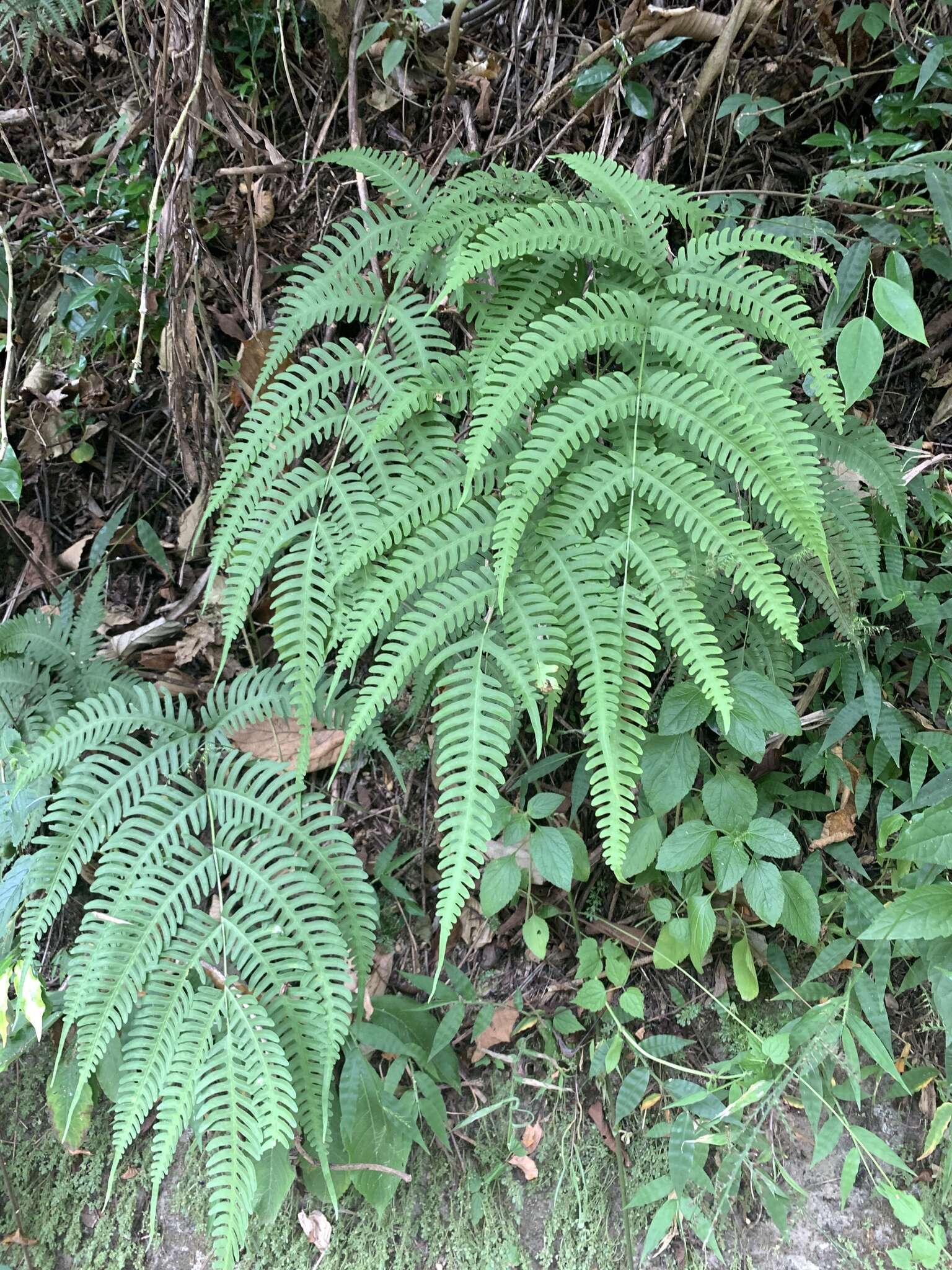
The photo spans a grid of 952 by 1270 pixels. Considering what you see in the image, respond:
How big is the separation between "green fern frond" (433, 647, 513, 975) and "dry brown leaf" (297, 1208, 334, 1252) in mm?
1301

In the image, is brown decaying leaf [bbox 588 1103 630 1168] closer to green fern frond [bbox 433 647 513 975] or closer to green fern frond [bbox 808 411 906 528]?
green fern frond [bbox 433 647 513 975]

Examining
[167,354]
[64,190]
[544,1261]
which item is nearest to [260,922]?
[544,1261]

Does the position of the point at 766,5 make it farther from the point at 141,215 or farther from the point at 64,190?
→ the point at 64,190

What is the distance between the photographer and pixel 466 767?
157 centimetres

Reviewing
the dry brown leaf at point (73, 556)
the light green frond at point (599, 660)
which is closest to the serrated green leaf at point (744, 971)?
the light green frond at point (599, 660)

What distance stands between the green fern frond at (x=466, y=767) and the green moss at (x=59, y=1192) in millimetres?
1600

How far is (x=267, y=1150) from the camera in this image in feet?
6.93

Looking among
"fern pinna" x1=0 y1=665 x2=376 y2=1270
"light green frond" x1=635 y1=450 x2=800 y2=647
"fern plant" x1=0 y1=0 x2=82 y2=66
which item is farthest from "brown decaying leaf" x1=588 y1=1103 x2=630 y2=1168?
"fern plant" x1=0 y1=0 x2=82 y2=66

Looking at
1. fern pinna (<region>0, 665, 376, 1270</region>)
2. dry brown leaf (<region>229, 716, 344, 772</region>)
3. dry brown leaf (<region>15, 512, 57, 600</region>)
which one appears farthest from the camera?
dry brown leaf (<region>15, 512, 57, 600</region>)

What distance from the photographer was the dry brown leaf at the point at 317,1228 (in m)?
2.24

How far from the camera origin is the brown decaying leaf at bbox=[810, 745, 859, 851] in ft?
7.26

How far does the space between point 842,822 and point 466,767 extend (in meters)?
1.24

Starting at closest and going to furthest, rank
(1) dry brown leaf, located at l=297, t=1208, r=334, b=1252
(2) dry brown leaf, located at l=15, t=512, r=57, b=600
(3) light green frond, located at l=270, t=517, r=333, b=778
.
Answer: (3) light green frond, located at l=270, t=517, r=333, b=778 < (1) dry brown leaf, located at l=297, t=1208, r=334, b=1252 < (2) dry brown leaf, located at l=15, t=512, r=57, b=600

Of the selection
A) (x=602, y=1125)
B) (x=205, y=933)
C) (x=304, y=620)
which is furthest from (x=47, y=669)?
(x=602, y=1125)
